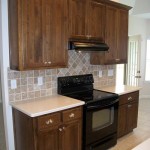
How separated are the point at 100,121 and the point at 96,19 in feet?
5.36

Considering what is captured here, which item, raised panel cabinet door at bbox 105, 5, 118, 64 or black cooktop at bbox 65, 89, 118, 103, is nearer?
black cooktop at bbox 65, 89, 118, 103

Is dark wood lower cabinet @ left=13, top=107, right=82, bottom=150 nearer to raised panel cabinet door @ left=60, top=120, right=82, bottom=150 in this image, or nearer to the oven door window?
raised panel cabinet door @ left=60, top=120, right=82, bottom=150

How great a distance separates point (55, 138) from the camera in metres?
2.23

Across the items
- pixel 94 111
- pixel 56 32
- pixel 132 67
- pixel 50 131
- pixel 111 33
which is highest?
pixel 111 33

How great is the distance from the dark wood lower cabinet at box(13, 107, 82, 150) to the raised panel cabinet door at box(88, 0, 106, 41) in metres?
1.30

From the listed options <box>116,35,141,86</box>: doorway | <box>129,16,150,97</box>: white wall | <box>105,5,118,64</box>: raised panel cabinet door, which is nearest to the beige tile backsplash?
<box>105,5,118,64</box>: raised panel cabinet door

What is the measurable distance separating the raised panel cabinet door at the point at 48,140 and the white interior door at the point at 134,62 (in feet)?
12.2

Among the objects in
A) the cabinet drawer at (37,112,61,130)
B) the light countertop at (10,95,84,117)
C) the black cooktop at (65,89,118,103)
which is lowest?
the cabinet drawer at (37,112,61,130)

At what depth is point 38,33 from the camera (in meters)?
2.27

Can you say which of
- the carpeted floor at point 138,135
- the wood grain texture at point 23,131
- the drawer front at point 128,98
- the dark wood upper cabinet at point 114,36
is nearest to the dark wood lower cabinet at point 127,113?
the drawer front at point 128,98

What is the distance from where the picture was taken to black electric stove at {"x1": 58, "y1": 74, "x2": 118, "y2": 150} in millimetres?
2537

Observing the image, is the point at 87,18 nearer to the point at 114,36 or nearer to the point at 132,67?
the point at 114,36

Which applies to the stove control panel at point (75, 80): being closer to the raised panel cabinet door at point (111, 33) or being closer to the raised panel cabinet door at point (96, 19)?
the raised panel cabinet door at point (111, 33)

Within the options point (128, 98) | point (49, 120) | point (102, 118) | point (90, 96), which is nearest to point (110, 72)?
point (128, 98)
